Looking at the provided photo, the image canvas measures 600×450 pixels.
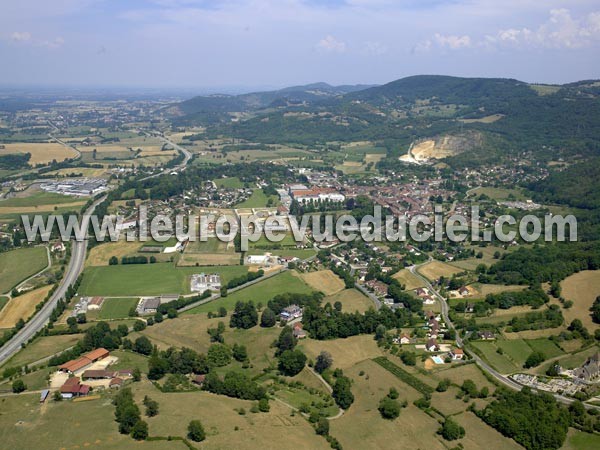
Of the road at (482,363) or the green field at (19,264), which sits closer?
the road at (482,363)

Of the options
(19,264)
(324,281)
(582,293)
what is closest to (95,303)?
(19,264)

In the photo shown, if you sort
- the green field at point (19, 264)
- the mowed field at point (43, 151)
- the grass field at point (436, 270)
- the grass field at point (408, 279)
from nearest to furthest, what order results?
the grass field at point (408, 279) < the green field at point (19, 264) < the grass field at point (436, 270) < the mowed field at point (43, 151)

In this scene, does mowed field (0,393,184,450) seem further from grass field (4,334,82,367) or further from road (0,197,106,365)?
road (0,197,106,365)

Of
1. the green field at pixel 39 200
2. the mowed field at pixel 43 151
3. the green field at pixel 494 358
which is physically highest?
the mowed field at pixel 43 151

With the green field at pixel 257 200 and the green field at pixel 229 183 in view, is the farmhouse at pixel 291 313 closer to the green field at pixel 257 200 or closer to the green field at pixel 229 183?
the green field at pixel 257 200

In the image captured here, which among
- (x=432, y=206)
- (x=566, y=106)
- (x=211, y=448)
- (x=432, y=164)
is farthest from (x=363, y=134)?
(x=211, y=448)

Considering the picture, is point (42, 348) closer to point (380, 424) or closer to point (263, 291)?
point (263, 291)

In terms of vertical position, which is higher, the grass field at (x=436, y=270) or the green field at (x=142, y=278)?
the green field at (x=142, y=278)

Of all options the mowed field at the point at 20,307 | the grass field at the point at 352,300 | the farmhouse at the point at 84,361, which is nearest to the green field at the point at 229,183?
the mowed field at the point at 20,307
